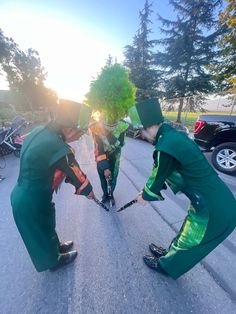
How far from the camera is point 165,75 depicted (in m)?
16.7

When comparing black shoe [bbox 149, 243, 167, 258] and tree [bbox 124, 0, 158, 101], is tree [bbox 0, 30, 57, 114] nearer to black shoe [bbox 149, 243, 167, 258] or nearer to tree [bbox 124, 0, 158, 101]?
tree [bbox 124, 0, 158, 101]

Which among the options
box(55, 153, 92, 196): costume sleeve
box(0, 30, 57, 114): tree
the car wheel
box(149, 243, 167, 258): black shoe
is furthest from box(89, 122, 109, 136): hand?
box(0, 30, 57, 114): tree

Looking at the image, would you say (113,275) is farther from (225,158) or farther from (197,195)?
(225,158)

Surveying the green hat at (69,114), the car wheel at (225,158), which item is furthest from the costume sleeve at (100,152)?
the car wheel at (225,158)

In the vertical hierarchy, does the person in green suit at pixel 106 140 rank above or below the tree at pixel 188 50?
below

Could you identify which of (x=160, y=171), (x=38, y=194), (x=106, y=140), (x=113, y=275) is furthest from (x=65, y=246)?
(x=160, y=171)

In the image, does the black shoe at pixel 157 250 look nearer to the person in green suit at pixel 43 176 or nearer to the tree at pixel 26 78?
the person in green suit at pixel 43 176

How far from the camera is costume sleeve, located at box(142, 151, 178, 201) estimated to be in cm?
133

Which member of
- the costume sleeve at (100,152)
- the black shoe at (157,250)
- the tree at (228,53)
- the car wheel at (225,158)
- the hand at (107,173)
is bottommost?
the black shoe at (157,250)

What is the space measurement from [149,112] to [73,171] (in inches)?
33.0

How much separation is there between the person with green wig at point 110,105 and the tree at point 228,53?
335 inches

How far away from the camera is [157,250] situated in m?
2.13

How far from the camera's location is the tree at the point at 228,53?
359 inches

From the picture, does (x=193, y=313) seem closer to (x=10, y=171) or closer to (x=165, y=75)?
(x=10, y=171)
